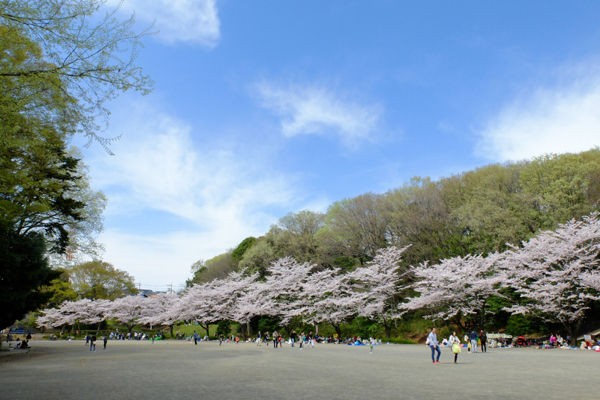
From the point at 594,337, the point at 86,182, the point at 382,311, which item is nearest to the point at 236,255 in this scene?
the point at 382,311

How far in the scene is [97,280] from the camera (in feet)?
230

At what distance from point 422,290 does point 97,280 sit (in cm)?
5602

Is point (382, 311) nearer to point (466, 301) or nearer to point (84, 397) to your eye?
point (466, 301)

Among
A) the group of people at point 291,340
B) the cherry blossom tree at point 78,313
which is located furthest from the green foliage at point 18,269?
the cherry blossom tree at point 78,313

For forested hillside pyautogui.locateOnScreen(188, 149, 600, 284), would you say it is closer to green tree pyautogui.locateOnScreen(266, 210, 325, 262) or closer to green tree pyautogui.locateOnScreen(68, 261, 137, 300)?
green tree pyautogui.locateOnScreen(266, 210, 325, 262)

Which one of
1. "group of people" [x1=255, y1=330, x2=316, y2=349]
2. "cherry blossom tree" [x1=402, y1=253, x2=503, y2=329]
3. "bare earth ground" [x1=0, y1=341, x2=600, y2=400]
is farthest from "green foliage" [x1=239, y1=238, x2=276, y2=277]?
"bare earth ground" [x1=0, y1=341, x2=600, y2=400]

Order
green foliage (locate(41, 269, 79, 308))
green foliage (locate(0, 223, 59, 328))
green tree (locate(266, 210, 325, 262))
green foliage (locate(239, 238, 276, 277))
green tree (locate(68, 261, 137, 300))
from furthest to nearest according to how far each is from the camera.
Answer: green tree (locate(68, 261, 137, 300)), green foliage (locate(41, 269, 79, 308)), green foliage (locate(239, 238, 276, 277)), green tree (locate(266, 210, 325, 262)), green foliage (locate(0, 223, 59, 328))

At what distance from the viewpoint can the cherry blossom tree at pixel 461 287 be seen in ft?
112

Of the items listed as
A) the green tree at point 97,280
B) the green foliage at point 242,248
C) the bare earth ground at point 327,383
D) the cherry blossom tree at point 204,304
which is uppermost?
the green foliage at point 242,248

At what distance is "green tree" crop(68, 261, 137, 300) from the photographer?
68.6 metres

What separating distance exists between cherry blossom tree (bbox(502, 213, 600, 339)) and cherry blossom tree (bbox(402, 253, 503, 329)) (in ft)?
7.95

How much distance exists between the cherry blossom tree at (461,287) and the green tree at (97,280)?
54.0 m

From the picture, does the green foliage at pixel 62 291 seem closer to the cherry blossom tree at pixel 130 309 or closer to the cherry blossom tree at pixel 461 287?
the cherry blossom tree at pixel 130 309

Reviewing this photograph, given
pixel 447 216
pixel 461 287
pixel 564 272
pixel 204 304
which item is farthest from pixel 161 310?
pixel 564 272
